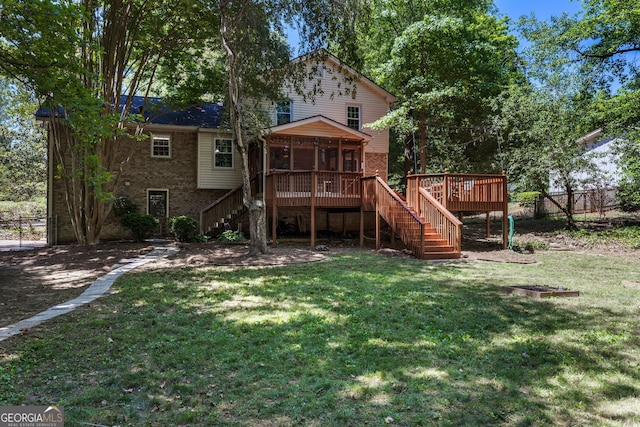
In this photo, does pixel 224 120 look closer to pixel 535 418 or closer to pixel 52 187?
pixel 52 187

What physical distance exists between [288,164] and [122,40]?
7.44m

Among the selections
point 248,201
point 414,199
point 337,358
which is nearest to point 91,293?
point 248,201

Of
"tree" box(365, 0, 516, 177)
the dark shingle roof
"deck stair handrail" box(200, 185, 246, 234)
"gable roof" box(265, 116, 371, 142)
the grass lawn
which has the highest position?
"tree" box(365, 0, 516, 177)

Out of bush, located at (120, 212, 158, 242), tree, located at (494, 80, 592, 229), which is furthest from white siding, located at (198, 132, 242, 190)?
tree, located at (494, 80, 592, 229)

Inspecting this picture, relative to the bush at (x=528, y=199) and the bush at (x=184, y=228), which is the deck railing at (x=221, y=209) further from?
the bush at (x=528, y=199)

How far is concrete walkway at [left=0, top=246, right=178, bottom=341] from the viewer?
5.37 metres

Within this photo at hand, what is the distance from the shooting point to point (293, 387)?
371cm

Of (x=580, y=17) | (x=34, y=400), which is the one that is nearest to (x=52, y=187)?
(x=34, y=400)

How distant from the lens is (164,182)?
18.1 metres

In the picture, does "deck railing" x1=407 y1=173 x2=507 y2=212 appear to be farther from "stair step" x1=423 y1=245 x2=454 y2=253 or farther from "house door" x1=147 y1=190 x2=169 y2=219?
"house door" x1=147 y1=190 x2=169 y2=219

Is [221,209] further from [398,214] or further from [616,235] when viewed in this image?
[616,235]

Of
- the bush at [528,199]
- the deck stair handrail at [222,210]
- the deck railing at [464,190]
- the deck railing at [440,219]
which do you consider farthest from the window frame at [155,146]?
the bush at [528,199]

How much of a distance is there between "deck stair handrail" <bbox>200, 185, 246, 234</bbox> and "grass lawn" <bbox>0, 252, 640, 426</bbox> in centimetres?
987

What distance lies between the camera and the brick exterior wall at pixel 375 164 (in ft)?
66.0
